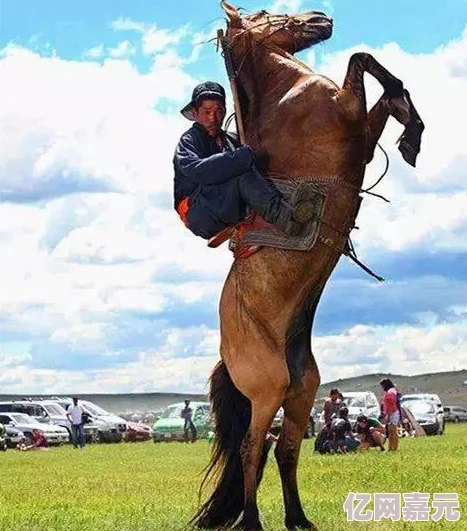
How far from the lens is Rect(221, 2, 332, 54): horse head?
8070mm

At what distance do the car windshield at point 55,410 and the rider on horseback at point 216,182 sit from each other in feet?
117

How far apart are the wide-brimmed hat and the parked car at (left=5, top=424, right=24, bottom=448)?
29.8m

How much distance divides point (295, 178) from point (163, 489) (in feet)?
22.8

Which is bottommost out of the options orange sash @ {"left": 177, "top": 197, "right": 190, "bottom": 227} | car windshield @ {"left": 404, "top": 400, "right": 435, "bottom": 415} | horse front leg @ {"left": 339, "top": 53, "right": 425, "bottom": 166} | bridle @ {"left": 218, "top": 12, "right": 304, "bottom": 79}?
car windshield @ {"left": 404, "top": 400, "right": 435, "bottom": 415}

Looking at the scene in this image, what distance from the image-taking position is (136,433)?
41656 millimetres

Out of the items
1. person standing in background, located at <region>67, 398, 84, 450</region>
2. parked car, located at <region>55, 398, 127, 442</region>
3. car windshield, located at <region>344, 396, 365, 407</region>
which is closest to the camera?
person standing in background, located at <region>67, 398, 84, 450</region>

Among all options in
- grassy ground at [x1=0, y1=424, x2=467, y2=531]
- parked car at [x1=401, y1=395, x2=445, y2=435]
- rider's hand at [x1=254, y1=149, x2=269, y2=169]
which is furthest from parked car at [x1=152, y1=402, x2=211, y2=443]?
rider's hand at [x1=254, y1=149, x2=269, y2=169]

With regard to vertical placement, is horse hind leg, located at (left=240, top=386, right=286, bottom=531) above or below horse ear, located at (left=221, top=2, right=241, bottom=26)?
below

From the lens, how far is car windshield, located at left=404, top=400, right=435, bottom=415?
39.0 m

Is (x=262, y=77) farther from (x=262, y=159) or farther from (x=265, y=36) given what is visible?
(x=262, y=159)

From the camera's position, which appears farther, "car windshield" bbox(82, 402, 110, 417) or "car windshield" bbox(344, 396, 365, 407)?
"car windshield" bbox(82, 402, 110, 417)

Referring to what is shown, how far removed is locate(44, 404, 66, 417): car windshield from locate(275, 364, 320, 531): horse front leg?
3549cm

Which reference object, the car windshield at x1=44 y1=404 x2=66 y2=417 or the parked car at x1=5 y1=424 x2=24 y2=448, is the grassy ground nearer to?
the parked car at x1=5 y1=424 x2=24 y2=448

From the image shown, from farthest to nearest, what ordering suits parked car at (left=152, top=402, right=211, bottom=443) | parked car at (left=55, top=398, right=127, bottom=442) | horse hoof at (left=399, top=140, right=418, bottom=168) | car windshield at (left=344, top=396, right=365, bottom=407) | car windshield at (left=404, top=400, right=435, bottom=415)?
car windshield at (left=344, top=396, right=365, bottom=407), parked car at (left=55, top=398, right=127, bottom=442), car windshield at (left=404, top=400, right=435, bottom=415), parked car at (left=152, top=402, right=211, bottom=443), horse hoof at (left=399, top=140, right=418, bottom=168)
